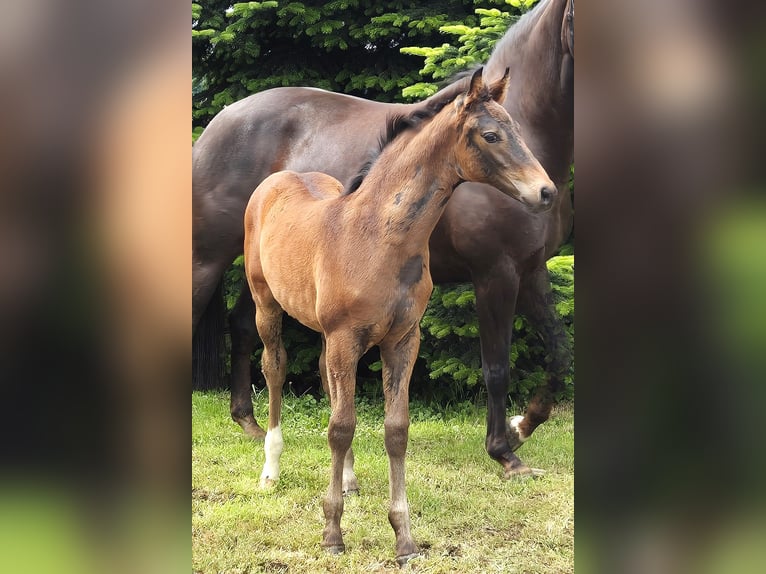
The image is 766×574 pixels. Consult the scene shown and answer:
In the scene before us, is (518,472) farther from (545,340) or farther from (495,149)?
(495,149)

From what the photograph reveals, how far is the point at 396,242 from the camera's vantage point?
2477 mm

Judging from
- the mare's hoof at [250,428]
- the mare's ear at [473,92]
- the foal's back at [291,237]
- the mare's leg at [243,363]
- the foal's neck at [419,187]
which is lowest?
the mare's hoof at [250,428]

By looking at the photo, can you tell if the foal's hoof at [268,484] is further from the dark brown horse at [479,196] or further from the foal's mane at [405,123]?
the foal's mane at [405,123]

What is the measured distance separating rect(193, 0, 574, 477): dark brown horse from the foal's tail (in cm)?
8

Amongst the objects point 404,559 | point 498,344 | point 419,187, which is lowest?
point 404,559

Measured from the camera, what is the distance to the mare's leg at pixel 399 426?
2.61 metres

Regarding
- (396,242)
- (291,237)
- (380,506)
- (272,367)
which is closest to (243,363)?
(272,367)

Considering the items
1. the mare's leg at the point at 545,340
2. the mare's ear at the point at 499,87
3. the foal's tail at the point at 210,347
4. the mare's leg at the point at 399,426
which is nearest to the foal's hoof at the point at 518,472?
the mare's leg at the point at 545,340

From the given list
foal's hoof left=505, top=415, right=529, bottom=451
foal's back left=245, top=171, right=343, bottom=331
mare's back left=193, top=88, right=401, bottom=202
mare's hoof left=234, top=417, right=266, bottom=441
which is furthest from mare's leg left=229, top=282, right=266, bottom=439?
foal's hoof left=505, top=415, right=529, bottom=451

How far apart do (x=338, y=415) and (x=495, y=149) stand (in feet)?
3.58

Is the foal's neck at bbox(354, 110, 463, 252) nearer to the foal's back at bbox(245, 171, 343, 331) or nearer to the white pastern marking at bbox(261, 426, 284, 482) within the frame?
the foal's back at bbox(245, 171, 343, 331)

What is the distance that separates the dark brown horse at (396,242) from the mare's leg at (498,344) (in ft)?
2.85
